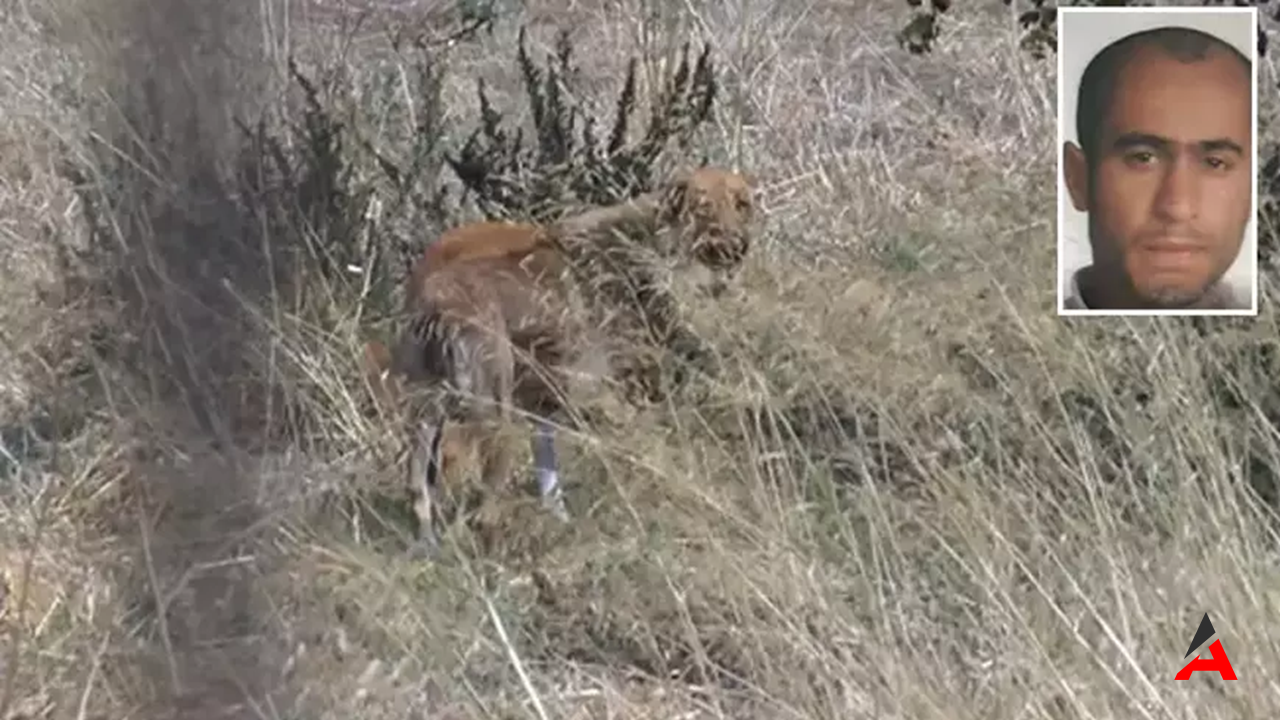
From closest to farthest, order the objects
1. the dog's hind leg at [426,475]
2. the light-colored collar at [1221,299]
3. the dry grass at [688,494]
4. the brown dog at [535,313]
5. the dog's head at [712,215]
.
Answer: the dry grass at [688,494] < the light-colored collar at [1221,299] < the dog's hind leg at [426,475] < the brown dog at [535,313] < the dog's head at [712,215]

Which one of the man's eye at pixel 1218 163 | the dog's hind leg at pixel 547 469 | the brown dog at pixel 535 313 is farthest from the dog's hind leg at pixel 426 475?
the man's eye at pixel 1218 163

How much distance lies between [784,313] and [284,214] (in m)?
1.48

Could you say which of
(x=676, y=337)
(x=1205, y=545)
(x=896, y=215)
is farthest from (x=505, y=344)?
(x=1205, y=545)

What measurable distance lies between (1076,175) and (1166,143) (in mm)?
152

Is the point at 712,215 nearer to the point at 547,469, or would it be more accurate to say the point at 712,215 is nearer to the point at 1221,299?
the point at 547,469

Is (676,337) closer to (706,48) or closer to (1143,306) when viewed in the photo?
(1143,306)

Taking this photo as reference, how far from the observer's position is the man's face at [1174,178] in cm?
302

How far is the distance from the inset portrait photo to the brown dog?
0.88m

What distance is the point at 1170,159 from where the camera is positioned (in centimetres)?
303

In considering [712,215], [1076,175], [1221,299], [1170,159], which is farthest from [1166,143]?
[712,215]

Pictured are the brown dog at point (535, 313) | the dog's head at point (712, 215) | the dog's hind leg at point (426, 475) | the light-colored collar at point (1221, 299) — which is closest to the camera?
the light-colored collar at point (1221, 299)

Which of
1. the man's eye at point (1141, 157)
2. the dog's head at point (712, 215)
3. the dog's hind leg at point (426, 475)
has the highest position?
the man's eye at point (1141, 157)

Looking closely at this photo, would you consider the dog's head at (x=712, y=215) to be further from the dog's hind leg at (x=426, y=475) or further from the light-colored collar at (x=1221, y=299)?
the light-colored collar at (x=1221, y=299)

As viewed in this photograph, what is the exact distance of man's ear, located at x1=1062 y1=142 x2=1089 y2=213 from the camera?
121 inches
